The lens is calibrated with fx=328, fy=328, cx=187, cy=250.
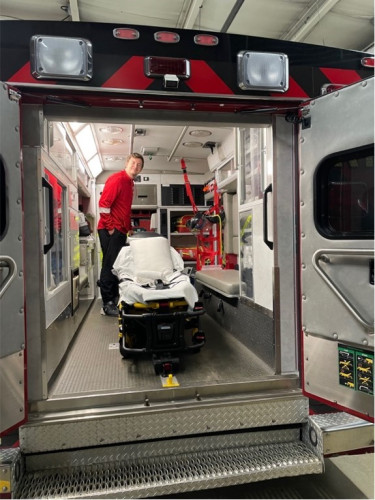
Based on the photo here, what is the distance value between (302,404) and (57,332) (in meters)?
2.00

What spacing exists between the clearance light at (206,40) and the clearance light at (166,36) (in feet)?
0.38

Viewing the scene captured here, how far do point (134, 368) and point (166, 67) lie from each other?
2.17m

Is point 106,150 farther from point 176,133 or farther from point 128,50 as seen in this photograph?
point 128,50

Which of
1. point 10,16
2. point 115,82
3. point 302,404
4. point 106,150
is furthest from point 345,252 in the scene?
point 106,150

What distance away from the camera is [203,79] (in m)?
1.95

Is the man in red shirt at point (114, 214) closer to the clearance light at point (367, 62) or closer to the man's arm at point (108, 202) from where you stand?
the man's arm at point (108, 202)

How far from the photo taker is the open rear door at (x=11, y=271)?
1.66 meters

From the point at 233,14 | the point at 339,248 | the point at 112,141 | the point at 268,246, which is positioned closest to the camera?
the point at 339,248

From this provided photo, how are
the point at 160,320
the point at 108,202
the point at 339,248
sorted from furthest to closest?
the point at 108,202 < the point at 160,320 < the point at 339,248

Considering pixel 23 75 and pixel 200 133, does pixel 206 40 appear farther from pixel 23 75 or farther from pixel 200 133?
pixel 200 133

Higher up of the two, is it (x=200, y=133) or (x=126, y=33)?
(x=200, y=133)

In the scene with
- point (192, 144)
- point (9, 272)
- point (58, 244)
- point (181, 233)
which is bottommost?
point (9, 272)

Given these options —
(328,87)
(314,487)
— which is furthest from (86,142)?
(314,487)

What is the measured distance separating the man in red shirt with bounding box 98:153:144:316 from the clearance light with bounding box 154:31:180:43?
226 cm
